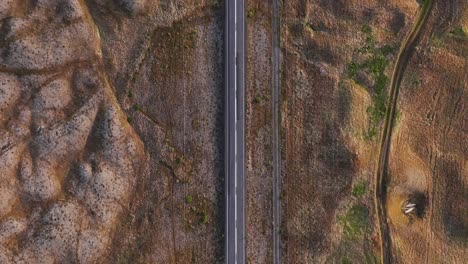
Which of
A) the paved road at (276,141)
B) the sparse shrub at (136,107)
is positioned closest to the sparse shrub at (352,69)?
the paved road at (276,141)

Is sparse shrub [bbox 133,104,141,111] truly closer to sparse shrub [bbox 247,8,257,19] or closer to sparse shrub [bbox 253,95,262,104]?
sparse shrub [bbox 253,95,262,104]

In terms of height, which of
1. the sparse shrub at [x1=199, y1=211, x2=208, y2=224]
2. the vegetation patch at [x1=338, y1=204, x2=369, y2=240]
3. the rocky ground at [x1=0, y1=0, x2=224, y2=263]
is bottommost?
the vegetation patch at [x1=338, y1=204, x2=369, y2=240]

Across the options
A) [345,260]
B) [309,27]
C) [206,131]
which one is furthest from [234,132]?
[345,260]

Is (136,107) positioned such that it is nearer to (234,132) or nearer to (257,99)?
(234,132)

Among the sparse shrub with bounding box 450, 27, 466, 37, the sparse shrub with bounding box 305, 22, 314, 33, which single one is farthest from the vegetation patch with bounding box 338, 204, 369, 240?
the sparse shrub with bounding box 450, 27, 466, 37

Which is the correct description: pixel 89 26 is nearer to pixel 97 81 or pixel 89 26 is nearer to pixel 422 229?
pixel 97 81

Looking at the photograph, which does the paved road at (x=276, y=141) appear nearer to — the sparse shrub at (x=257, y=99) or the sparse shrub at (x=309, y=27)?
the sparse shrub at (x=257, y=99)
